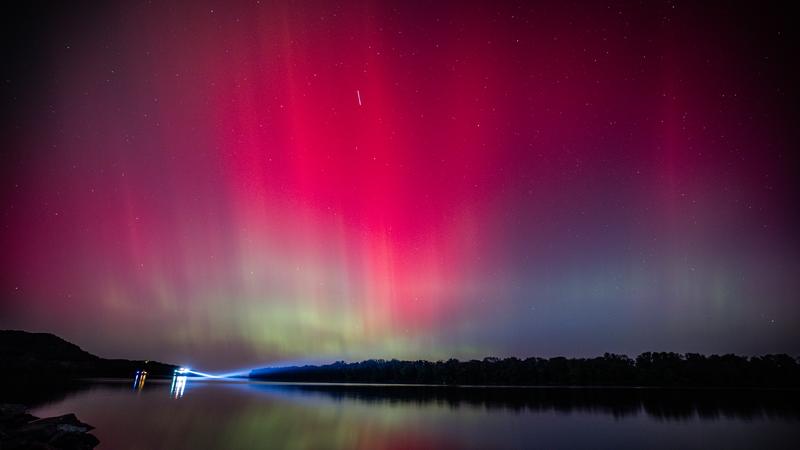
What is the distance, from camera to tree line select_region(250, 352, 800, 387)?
95750 millimetres

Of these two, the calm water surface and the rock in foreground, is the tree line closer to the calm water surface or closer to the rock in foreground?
the calm water surface

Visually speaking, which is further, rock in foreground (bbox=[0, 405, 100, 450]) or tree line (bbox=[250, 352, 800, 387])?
tree line (bbox=[250, 352, 800, 387])

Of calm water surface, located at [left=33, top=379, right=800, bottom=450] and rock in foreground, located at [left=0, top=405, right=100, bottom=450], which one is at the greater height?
rock in foreground, located at [left=0, top=405, right=100, bottom=450]

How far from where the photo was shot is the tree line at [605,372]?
9575 centimetres

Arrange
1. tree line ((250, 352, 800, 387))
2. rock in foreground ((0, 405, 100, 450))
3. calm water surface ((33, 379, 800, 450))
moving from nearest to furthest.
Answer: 1. rock in foreground ((0, 405, 100, 450))
2. calm water surface ((33, 379, 800, 450))
3. tree line ((250, 352, 800, 387))

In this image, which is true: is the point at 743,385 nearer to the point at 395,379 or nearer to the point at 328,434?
the point at 395,379

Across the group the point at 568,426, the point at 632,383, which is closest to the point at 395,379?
the point at 632,383

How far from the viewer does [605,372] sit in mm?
105250

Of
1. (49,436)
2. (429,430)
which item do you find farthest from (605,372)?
(49,436)

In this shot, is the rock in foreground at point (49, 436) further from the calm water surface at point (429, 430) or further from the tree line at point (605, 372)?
the tree line at point (605, 372)

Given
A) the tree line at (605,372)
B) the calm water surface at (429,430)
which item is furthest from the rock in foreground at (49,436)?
the tree line at (605,372)

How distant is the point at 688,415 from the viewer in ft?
133

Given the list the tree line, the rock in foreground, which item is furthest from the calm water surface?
the tree line

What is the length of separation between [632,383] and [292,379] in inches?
4534
